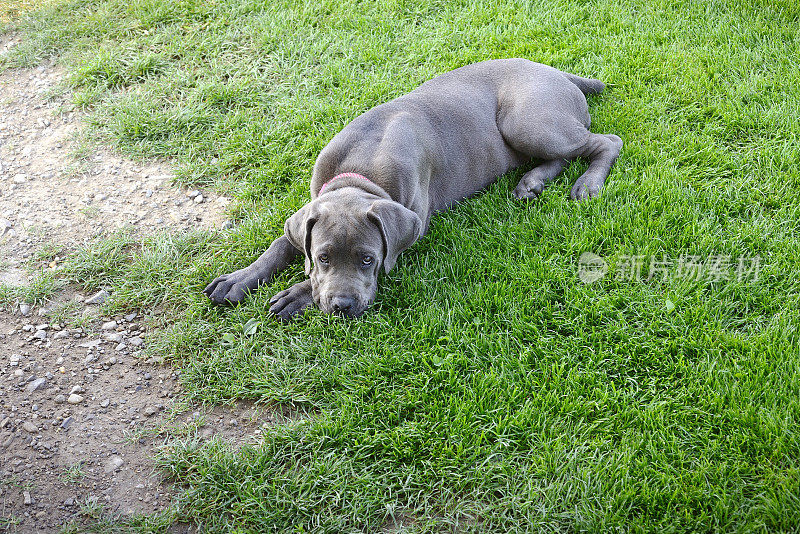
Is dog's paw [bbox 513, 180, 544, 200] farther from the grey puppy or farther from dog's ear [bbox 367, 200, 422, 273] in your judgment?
dog's ear [bbox 367, 200, 422, 273]

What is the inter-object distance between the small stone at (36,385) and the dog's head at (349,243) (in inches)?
66.6

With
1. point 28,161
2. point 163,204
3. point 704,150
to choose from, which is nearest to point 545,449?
point 704,150

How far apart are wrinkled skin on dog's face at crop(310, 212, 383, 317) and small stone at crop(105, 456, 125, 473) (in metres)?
1.41

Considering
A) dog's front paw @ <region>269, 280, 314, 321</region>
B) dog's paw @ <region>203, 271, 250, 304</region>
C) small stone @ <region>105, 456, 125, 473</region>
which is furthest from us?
dog's paw @ <region>203, 271, 250, 304</region>

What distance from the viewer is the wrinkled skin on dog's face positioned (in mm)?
4262

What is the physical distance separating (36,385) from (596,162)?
4146 mm

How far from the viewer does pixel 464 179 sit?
534 cm

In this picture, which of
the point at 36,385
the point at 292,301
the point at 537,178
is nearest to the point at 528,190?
the point at 537,178

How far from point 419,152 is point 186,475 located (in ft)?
8.62

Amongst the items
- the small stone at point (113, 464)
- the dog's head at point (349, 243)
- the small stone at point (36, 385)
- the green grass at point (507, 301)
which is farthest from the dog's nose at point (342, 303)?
the small stone at point (36, 385)

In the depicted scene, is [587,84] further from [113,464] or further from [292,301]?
[113,464]

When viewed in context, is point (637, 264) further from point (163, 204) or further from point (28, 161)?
point (28, 161)

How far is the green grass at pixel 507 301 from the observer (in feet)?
11.3

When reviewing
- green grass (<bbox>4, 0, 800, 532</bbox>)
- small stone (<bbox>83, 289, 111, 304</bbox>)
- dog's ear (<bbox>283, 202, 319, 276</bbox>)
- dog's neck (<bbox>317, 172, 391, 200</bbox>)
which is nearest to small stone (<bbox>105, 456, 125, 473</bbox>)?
green grass (<bbox>4, 0, 800, 532</bbox>)
